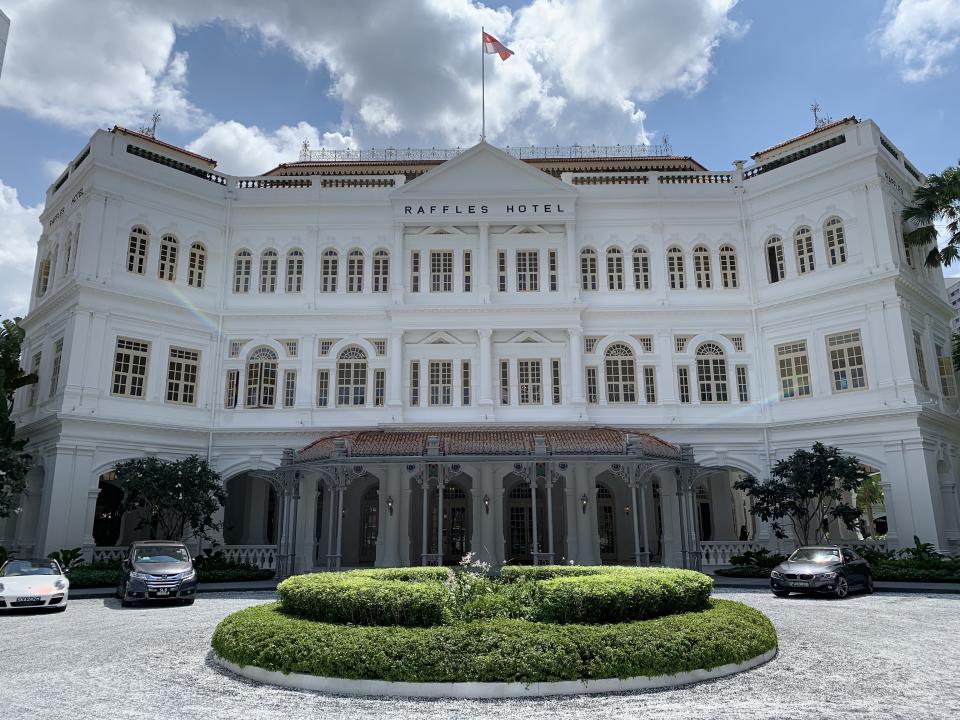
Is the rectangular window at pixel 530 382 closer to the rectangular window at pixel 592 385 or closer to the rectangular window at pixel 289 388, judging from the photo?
the rectangular window at pixel 592 385

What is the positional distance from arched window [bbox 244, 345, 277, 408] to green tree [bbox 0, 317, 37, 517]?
7.58 m

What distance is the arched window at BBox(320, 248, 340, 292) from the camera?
94.9 ft

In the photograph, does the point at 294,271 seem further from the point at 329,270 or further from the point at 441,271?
the point at 441,271

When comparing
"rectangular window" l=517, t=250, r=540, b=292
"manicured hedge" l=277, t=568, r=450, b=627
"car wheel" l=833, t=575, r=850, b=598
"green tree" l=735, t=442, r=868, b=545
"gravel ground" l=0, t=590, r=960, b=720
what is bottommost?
"gravel ground" l=0, t=590, r=960, b=720

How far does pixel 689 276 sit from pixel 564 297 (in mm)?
5109

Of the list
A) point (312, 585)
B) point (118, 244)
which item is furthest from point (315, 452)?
point (312, 585)

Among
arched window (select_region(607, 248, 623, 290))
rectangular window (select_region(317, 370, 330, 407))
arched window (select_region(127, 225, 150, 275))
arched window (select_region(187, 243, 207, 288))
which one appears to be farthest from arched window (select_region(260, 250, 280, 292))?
arched window (select_region(607, 248, 623, 290))

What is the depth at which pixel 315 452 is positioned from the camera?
2348 centimetres

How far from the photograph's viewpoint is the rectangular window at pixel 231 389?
27688mm

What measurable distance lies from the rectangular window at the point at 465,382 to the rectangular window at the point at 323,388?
5.16 meters

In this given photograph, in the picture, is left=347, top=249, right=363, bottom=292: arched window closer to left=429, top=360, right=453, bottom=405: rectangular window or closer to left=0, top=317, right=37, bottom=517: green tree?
left=429, top=360, right=453, bottom=405: rectangular window

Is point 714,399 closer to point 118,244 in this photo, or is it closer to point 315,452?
point 315,452

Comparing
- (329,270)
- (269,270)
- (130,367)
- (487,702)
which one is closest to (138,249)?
(130,367)

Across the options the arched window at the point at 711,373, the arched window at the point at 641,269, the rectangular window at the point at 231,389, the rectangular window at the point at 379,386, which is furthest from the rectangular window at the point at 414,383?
the arched window at the point at 711,373
